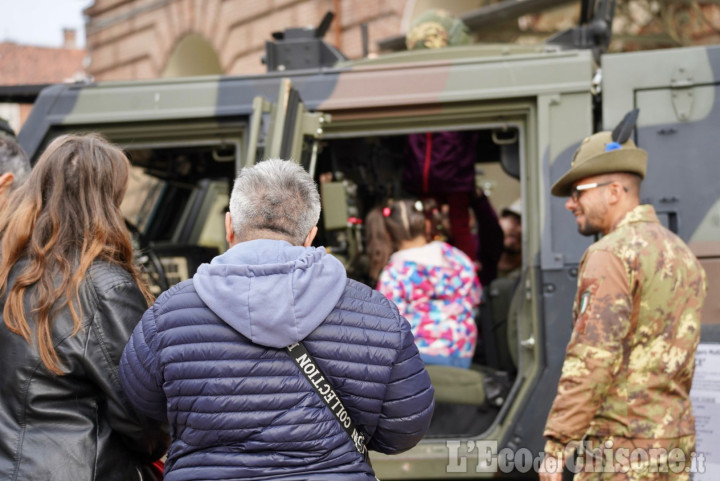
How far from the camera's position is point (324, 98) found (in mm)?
3363

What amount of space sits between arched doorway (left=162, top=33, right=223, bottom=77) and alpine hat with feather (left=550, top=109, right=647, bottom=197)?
37.9 feet

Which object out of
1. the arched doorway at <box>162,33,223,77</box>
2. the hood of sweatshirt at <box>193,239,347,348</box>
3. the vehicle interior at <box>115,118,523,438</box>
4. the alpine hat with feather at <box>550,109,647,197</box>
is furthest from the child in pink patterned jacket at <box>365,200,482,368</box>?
the arched doorway at <box>162,33,223,77</box>

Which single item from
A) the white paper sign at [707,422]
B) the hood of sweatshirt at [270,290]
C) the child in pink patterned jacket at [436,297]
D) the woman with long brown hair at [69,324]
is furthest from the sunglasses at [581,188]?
the woman with long brown hair at [69,324]

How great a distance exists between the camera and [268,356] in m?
1.66

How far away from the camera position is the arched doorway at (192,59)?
539 inches

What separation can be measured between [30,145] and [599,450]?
2.55 metres

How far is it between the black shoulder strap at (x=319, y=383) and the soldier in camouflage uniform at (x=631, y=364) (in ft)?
2.79

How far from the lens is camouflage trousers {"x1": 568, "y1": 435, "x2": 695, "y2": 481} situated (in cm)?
233

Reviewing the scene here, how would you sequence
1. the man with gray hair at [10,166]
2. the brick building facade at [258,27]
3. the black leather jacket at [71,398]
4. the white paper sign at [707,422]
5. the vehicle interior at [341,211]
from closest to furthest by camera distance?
the black leather jacket at [71,398] < the man with gray hair at [10,166] < the white paper sign at [707,422] < the vehicle interior at [341,211] < the brick building facade at [258,27]

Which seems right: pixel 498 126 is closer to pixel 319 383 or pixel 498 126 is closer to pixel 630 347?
pixel 630 347

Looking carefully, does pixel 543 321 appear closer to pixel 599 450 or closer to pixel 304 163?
pixel 599 450

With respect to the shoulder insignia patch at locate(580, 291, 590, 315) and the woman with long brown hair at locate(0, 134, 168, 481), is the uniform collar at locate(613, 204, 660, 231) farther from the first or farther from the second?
the woman with long brown hair at locate(0, 134, 168, 481)

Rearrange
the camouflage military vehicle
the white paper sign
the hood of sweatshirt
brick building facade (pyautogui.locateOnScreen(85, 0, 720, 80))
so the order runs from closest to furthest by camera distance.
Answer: the hood of sweatshirt → the white paper sign → the camouflage military vehicle → brick building facade (pyautogui.locateOnScreen(85, 0, 720, 80))

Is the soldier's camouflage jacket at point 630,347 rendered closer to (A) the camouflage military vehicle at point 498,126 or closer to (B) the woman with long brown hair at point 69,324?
(A) the camouflage military vehicle at point 498,126
